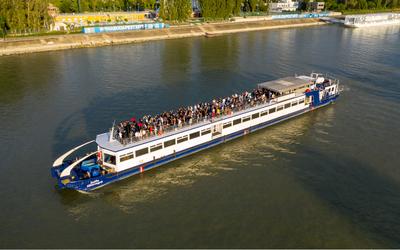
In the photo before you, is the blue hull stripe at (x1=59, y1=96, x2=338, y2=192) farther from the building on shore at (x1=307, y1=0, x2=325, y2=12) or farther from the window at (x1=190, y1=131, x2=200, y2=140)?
the building on shore at (x1=307, y1=0, x2=325, y2=12)

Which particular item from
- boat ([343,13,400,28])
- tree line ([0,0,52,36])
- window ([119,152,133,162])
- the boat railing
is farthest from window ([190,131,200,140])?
boat ([343,13,400,28])

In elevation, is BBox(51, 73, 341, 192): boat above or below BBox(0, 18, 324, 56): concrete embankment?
below

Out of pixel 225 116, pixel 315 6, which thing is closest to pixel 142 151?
pixel 225 116

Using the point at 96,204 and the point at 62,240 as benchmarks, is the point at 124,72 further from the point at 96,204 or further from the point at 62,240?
the point at 62,240

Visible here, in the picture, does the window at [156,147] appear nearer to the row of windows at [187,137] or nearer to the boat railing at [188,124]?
the row of windows at [187,137]

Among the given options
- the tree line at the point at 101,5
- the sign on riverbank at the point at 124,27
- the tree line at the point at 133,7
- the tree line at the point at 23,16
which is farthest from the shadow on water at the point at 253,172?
the tree line at the point at 101,5
